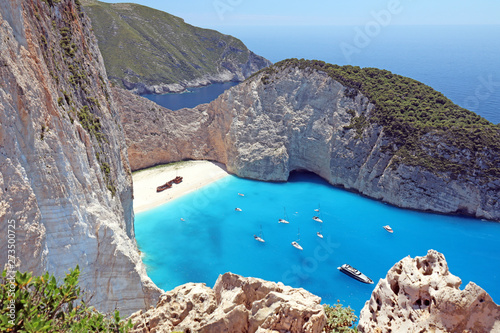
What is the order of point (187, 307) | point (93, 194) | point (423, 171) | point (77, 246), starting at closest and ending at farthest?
point (187, 307) < point (77, 246) < point (93, 194) < point (423, 171)

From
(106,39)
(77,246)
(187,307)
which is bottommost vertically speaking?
(77,246)

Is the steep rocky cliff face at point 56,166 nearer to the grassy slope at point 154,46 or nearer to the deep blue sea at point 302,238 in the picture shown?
Result: the deep blue sea at point 302,238

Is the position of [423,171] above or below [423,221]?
above

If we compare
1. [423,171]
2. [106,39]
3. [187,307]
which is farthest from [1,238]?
[106,39]

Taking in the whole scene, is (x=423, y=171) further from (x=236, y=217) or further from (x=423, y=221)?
(x=236, y=217)

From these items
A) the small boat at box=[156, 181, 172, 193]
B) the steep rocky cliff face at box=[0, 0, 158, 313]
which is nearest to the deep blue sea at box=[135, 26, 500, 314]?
the small boat at box=[156, 181, 172, 193]

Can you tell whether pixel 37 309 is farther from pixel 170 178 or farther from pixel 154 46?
pixel 154 46

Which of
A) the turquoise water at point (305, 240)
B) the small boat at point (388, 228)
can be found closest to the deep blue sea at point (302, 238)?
the turquoise water at point (305, 240)
